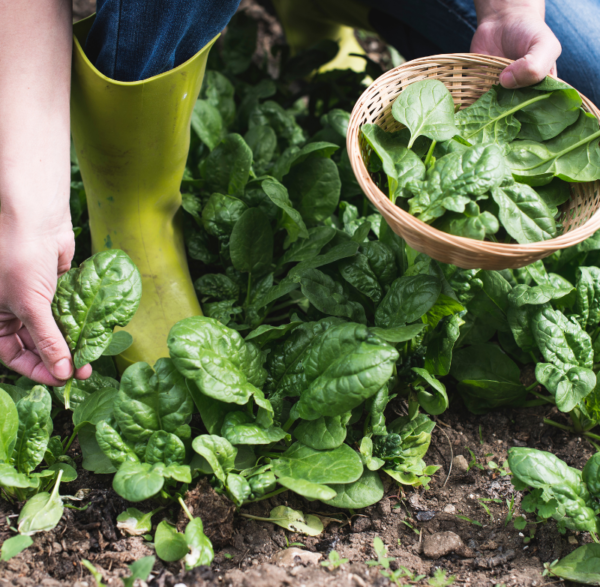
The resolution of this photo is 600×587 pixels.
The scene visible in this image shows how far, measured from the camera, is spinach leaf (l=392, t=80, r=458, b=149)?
107 cm

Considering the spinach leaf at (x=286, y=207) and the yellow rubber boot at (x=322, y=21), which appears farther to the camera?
the yellow rubber boot at (x=322, y=21)


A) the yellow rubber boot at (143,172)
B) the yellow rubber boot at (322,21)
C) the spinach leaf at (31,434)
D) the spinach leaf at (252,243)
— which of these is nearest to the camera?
the spinach leaf at (31,434)

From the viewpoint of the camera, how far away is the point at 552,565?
0.94 m

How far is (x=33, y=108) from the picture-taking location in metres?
0.91

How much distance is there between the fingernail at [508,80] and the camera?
113 cm

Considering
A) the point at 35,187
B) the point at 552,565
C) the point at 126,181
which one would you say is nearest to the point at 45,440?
the point at 35,187

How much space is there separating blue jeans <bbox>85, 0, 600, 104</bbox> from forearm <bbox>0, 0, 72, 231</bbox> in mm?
99

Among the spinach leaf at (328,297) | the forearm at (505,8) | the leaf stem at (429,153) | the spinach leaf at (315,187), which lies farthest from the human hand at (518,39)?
the spinach leaf at (328,297)

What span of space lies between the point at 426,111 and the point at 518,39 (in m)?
0.33

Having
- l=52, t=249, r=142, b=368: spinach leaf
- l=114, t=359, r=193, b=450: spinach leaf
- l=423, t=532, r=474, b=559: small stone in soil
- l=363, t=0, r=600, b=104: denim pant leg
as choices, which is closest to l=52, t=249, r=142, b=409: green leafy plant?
l=52, t=249, r=142, b=368: spinach leaf

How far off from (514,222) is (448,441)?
0.54 m

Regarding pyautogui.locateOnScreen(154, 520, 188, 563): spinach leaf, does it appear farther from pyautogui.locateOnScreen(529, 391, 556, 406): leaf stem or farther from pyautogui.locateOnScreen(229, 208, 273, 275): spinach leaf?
pyautogui.locateOnScreen(529, 391, 556, 406): leaf stem

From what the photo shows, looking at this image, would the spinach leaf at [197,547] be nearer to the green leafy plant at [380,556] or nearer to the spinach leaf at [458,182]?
the green leafy plant at [380,556]

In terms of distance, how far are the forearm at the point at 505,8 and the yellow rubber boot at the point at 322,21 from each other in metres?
0.65
